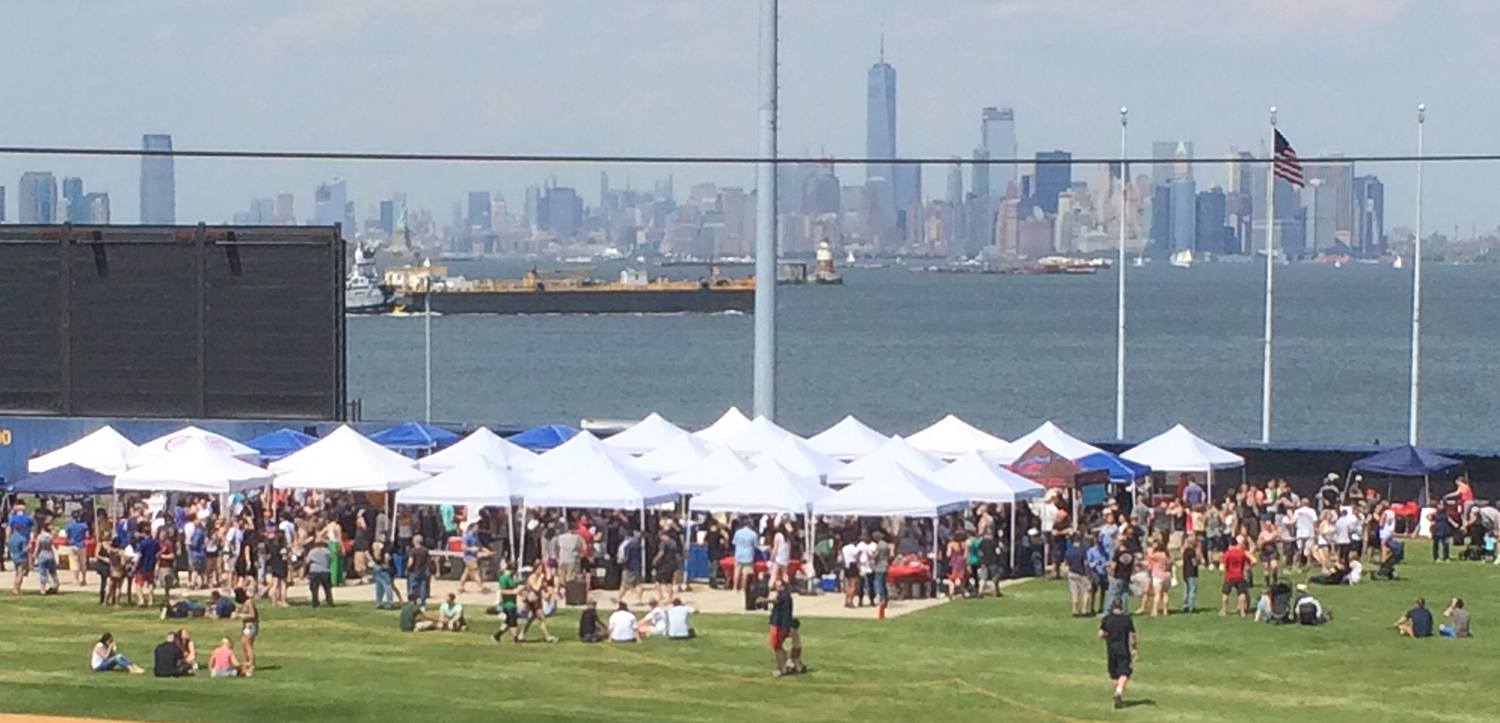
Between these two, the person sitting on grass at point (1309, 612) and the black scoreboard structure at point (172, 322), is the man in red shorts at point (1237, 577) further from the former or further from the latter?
the black scoreboard structure at point (172, 322)

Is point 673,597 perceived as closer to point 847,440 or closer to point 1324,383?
point 847,440

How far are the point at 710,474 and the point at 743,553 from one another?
2318 millimetres

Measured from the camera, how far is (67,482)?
129 feet

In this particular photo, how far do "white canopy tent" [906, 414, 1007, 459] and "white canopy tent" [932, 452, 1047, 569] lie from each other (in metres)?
6.13

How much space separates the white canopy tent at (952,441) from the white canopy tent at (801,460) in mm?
3881

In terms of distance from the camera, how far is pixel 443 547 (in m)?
40.5

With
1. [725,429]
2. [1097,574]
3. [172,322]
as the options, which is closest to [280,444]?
[172,322]

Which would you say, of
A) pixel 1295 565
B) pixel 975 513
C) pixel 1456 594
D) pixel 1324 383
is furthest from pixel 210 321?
pixel 1324 383

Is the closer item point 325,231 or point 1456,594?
point 1456,594

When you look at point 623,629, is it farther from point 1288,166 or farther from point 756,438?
point 1288,166

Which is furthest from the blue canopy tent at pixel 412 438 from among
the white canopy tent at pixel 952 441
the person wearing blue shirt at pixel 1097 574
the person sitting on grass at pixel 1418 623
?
the person sitting on grass at pixel 1418 623

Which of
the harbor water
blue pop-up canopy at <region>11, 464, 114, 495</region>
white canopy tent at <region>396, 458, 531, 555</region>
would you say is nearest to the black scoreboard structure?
blue pop-up canopy at <region>11, 464, 114, 495</region>

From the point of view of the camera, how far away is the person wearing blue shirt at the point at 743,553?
120 feet

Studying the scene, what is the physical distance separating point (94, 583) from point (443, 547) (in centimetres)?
591
